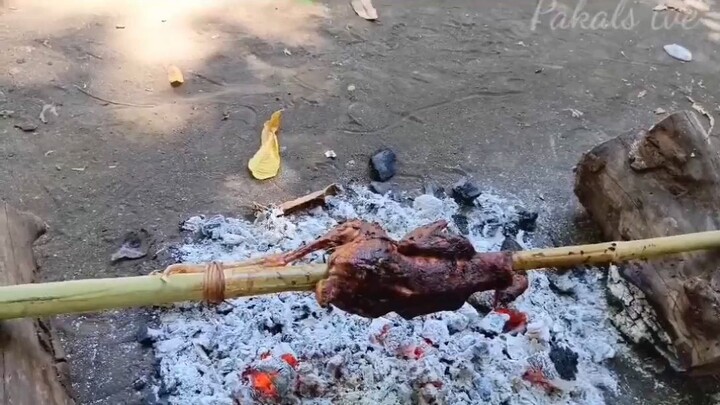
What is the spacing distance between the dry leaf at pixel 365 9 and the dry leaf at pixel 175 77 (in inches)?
55.1

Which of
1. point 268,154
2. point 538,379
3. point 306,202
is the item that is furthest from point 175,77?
point 538,379

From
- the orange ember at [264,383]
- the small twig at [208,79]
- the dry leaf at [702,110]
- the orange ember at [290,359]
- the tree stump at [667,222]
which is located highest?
the tree stump at [667,222]

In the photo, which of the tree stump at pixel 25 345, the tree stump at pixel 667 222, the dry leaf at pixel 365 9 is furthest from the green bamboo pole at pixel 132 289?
the dry leaf at pixel 365 9

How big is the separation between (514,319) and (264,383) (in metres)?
1.01

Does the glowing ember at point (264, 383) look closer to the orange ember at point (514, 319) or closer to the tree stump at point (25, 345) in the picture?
the tree stump at point (25, 345)

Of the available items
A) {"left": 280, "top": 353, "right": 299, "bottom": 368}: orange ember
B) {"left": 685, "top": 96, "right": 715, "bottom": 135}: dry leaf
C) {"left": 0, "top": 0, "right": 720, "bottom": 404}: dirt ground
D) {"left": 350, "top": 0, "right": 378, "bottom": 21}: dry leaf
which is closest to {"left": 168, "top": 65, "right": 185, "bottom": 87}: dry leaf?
{"left": 0, "top": 0, "right": 720, "bottom": 404}: dirt ground

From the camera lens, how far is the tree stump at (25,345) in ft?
6.52

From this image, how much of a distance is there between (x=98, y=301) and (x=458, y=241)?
1073mm

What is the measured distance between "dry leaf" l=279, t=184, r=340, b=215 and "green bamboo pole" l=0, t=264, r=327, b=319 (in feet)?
3.58

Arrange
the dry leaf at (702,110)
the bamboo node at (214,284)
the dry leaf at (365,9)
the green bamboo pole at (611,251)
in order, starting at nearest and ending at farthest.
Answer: the bamboo node at (214,284) < the green bamboo pole at (611,251) < the dry leaf at (702,110) < the dry leaf at (365,9)

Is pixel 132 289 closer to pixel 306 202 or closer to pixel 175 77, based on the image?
pixel 306 202

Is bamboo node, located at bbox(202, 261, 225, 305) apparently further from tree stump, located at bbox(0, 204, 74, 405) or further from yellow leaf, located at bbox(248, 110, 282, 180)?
yellow leaf, located at bbox(248, 110, 282, 180)

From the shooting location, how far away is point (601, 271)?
10.3 ft

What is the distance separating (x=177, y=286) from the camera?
6.79 ft
